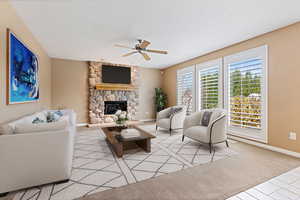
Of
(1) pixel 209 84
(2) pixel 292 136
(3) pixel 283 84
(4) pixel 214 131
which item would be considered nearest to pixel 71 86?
(1) pixel 209 84

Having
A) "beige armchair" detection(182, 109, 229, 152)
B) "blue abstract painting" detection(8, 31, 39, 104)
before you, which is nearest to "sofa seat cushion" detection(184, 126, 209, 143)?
"beige armchair" detection(182, 109, 229, 152)

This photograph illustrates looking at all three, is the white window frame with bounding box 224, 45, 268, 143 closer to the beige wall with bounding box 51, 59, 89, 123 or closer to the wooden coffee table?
the wooden coffee table

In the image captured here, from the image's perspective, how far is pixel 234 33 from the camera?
10.2 ft

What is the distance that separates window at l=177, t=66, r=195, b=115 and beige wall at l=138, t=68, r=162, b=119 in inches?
57.1

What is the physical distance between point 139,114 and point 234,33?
4818mm

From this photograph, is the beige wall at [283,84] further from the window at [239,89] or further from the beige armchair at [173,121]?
the beige armchair at [173,121]

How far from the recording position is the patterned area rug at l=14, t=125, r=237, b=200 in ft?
5.46

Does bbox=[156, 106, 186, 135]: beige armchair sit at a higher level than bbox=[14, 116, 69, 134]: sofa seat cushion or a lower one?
lower

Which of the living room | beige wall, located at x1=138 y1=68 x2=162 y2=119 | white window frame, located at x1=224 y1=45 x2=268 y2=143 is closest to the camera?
the living room

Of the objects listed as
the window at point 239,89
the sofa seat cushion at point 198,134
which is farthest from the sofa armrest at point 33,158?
the window at point 239,89

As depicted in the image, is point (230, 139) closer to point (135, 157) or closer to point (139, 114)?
point (135, 157)

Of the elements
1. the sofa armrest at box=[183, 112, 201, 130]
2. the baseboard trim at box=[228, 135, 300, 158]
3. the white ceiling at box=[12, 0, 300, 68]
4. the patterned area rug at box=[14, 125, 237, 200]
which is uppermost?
the white ceiling at box=[12, 0, 300, 68]

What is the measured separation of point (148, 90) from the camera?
6.83 m

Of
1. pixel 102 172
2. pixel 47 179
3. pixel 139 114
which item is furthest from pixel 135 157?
pixel 139 114
